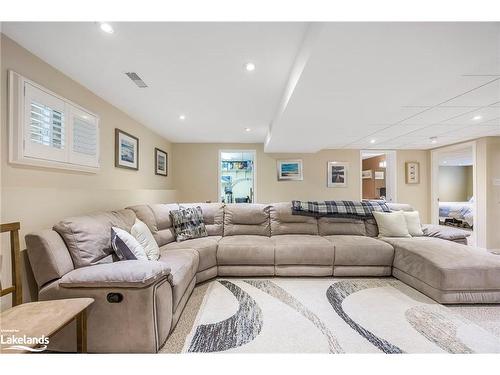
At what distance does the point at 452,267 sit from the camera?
6.88ft

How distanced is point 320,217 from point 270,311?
1.88 m

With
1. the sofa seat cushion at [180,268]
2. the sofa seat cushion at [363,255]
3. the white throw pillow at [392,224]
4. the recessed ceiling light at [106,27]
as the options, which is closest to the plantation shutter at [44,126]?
the recessed ceiling light at [106,27]

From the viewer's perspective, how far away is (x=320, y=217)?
11.4 ft

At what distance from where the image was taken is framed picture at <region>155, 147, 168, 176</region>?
14.4 feet

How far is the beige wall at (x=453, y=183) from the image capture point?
29.4 ft

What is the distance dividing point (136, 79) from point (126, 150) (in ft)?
4.25

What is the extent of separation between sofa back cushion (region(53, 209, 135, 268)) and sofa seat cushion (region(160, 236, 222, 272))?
2.48ft

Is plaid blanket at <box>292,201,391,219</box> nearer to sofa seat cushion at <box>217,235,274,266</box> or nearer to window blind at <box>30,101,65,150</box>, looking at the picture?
sofa seat cushion at <box>217,235,274,266</box>

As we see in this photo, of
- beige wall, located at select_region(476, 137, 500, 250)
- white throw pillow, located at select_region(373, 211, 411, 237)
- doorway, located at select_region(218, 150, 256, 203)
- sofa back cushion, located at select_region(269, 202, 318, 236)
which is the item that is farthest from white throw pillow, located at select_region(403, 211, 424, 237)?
doorway, located at select_region(218, 150, 256, 203)

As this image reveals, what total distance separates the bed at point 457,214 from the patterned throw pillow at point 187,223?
719cm

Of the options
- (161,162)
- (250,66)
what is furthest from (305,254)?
(161,162)
